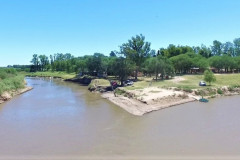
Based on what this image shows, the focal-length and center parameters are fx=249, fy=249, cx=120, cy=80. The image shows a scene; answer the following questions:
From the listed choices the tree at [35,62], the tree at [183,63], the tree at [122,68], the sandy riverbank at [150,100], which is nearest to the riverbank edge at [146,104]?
the sandy riverbank at [150,100]

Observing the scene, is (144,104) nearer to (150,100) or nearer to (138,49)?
(150,100)

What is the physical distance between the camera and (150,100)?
36188mm

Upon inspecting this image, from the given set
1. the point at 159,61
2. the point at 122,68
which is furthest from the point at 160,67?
the point at 122,68

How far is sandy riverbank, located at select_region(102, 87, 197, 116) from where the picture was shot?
33831mm

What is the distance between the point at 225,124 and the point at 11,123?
77.7ft

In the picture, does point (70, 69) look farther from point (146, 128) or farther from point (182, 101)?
point (146, 128)

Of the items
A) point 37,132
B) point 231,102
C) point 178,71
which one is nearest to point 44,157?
point 37,132

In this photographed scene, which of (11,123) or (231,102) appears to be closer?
(11,123)

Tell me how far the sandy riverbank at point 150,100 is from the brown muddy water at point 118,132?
1.40m

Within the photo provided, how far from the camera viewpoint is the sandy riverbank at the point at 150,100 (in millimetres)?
33831

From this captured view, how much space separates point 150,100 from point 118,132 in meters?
13.3

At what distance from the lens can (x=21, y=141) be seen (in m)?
21.9

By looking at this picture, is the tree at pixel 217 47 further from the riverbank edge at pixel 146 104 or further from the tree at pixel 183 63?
the riverbank edge at pixel 146 104

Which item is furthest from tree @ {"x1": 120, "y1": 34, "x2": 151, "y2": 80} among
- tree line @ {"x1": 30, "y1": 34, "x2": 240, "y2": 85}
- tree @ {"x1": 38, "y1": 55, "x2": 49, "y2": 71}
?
tree @ {"x1": 38, "y1": 55, "x2": 49, "y2": 71}
